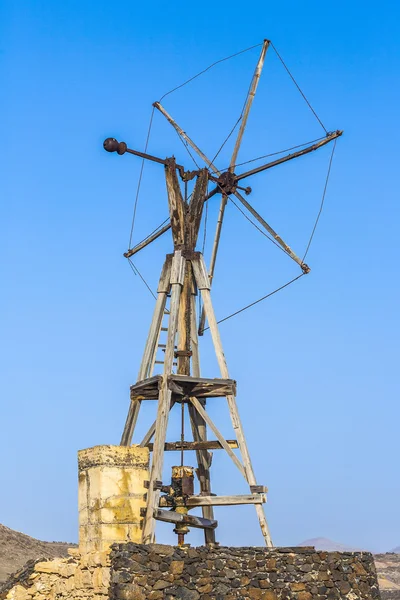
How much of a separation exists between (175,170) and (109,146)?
5.87ft

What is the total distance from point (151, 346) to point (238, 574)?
26.4ft

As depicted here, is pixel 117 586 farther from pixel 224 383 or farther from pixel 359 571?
pixel 224 383

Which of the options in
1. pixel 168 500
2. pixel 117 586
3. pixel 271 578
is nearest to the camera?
pixel 117 586

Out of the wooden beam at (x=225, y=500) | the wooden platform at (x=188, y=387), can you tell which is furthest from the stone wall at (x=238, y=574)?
the wooden platform at (x=188, y=387)

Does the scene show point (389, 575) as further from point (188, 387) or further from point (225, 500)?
point (225, 500)

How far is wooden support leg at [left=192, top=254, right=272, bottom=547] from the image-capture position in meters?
19.5

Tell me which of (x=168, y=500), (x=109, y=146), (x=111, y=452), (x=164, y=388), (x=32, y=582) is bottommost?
(x=32, y=582)

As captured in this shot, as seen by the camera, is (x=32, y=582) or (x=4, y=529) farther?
(x=4, y=529)

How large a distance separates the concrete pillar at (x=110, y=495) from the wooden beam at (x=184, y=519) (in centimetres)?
353

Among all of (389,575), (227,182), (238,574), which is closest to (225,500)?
(238,574)

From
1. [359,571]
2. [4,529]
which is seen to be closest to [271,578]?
[359,571]

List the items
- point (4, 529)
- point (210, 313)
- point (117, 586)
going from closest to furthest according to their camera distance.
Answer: point (117, 586) < point (210, 313) < point (4, 529)

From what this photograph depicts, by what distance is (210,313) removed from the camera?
21.3 m

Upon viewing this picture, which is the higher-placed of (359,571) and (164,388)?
(164,388)
